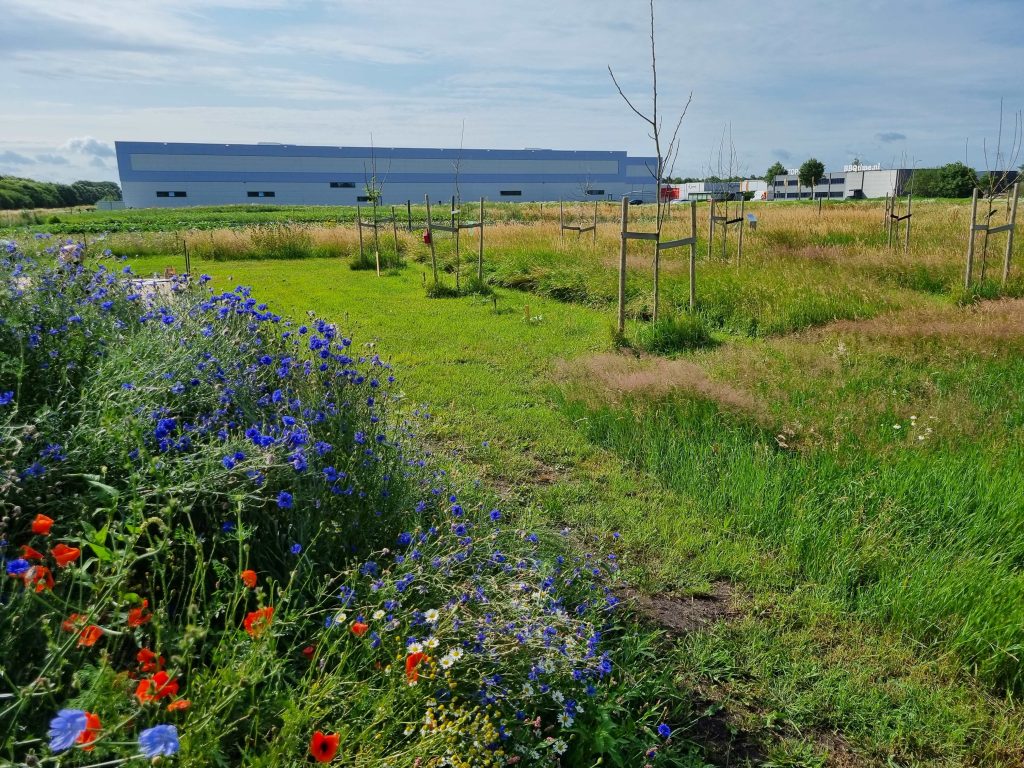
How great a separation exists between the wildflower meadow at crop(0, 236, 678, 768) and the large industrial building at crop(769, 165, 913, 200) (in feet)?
241

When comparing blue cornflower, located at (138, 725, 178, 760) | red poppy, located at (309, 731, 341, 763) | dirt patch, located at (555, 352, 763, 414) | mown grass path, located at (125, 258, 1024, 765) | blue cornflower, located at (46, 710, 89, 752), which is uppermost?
blue cornflower, located at (46, 710, 89, 752)

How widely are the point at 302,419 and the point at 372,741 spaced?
57.7 inches

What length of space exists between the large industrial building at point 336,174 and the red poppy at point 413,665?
6079cm

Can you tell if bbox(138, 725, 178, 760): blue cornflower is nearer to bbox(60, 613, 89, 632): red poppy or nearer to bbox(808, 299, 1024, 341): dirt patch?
bbox(60, 613, 89, 632): red poppy

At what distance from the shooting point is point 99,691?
1.62 meters

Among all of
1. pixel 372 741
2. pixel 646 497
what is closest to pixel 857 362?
pixel 646 497

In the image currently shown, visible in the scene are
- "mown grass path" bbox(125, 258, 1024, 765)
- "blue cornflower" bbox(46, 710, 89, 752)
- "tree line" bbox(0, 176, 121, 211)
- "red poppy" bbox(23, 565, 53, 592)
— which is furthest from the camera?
"tree line" bbox(0, 176, 121, 211)

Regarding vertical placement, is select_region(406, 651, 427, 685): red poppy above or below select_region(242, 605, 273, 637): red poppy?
below

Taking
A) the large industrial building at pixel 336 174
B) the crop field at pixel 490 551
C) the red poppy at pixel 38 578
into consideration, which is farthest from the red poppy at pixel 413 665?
the large industrial building at pixel 336 174

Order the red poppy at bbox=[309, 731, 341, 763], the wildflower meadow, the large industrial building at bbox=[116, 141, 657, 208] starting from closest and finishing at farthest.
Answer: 1. the red poppy at bbox=[309, 731, 341, 763]
2. the wildflower meadow
3. the large industrial building at bbox=[116, 141, 657, 208]

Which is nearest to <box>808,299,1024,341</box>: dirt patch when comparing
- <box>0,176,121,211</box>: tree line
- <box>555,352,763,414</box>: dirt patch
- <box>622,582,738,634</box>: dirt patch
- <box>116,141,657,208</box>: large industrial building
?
<box>555,352,763,414</box>: dirt patch

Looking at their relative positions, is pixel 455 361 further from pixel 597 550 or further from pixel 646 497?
pixel 597 550

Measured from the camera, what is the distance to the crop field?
6.59 feet

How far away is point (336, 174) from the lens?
222 feet
